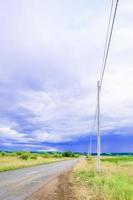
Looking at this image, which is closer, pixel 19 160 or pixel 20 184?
pixel 20 184

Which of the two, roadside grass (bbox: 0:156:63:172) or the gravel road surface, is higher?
roadside grass (bbox: 0:156:63:172)

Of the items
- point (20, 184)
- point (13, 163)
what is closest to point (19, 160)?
point (13, 163)

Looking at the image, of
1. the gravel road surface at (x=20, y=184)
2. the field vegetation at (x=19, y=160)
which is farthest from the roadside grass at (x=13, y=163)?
the gravel road surface at (x=20, y=184)

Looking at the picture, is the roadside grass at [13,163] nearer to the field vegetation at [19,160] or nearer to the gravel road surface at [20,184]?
the field vegetation at [19,160]

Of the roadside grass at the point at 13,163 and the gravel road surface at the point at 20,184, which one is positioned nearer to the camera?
the gravel road surface at the point at 20,184

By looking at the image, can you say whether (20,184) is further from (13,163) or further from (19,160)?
(19,160)

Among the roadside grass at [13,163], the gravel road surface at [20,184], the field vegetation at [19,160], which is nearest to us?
the gravel road surface at [20,184]

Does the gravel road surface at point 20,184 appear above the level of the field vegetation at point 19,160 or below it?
below

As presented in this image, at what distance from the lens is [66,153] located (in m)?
186

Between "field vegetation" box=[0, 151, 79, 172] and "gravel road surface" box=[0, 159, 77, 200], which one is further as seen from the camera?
"field vegetation" box=[0, 151, 79, 172]

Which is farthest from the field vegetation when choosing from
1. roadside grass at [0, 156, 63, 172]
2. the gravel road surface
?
the gravel road surface

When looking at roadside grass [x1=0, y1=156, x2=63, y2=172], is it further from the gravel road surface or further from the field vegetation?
the gravel road surface

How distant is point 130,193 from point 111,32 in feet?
21.5

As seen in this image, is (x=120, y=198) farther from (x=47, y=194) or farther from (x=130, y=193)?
(x=47, y=194)
